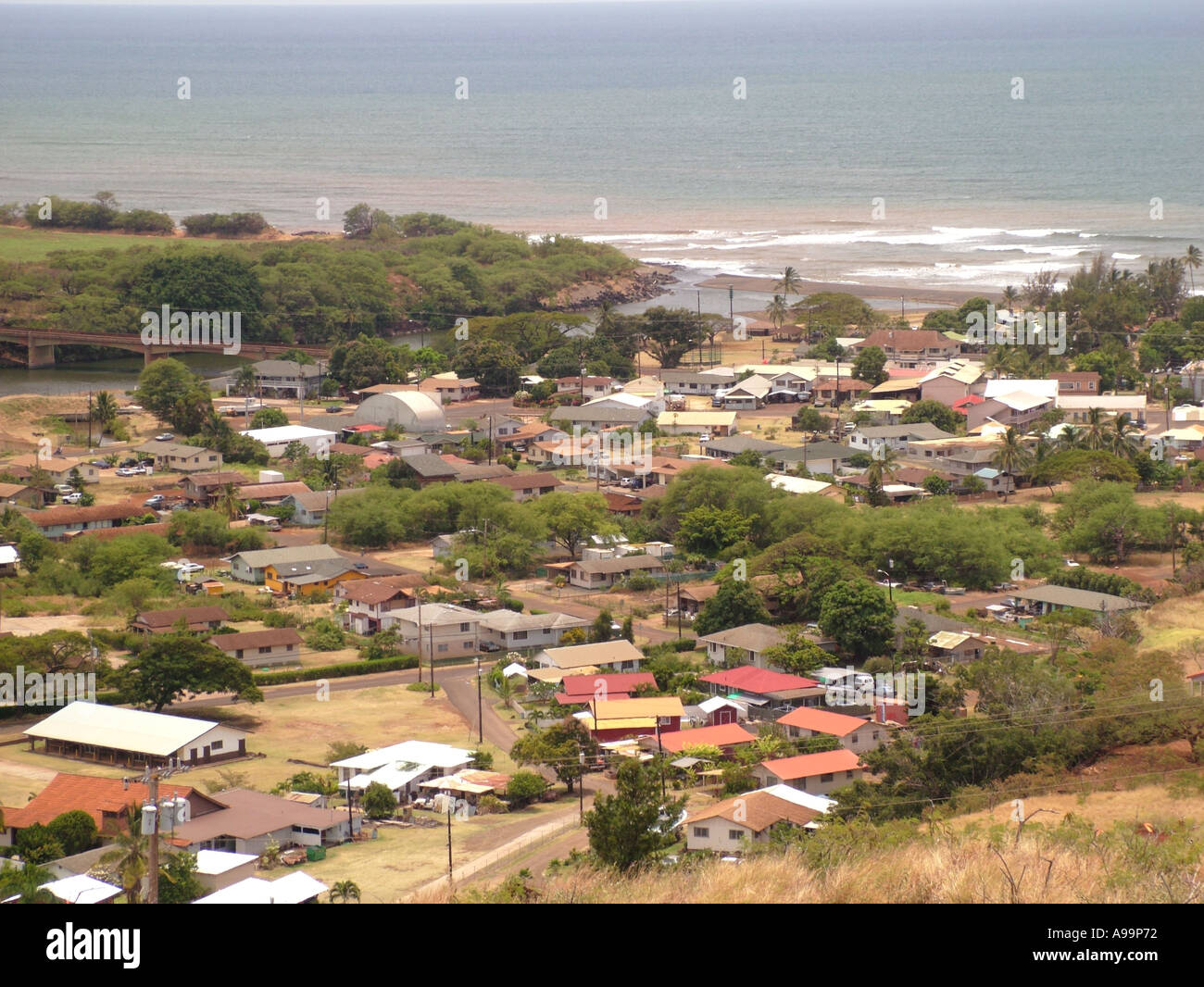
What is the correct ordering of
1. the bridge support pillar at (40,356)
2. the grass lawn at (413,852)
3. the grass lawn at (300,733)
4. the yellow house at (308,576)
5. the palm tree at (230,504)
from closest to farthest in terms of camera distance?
the grass lawn at (413,852), the grass lawn at (300,733), the yellow house at (308,576), the palm tree at (230,504), the bridge support pillar at (40,356)

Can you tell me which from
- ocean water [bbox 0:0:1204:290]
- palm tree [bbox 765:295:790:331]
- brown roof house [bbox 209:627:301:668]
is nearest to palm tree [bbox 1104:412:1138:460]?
brown roof house [bbox 209:627:301:668]

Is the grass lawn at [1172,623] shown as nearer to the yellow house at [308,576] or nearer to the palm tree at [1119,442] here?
the palm tree at [1119,442]

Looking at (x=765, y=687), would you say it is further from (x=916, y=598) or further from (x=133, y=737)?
(x=133, y=737)

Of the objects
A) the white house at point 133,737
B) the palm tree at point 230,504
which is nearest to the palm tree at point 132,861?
the white house at point 133,737

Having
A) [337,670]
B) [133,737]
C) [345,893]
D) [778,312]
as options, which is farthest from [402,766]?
[778,312]

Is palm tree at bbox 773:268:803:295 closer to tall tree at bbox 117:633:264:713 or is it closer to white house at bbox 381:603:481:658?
white house at bbox 381:603:481:658

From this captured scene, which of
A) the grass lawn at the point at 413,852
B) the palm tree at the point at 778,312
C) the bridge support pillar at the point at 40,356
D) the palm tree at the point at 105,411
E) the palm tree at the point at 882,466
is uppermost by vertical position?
the palm tree at the point at 778,312
